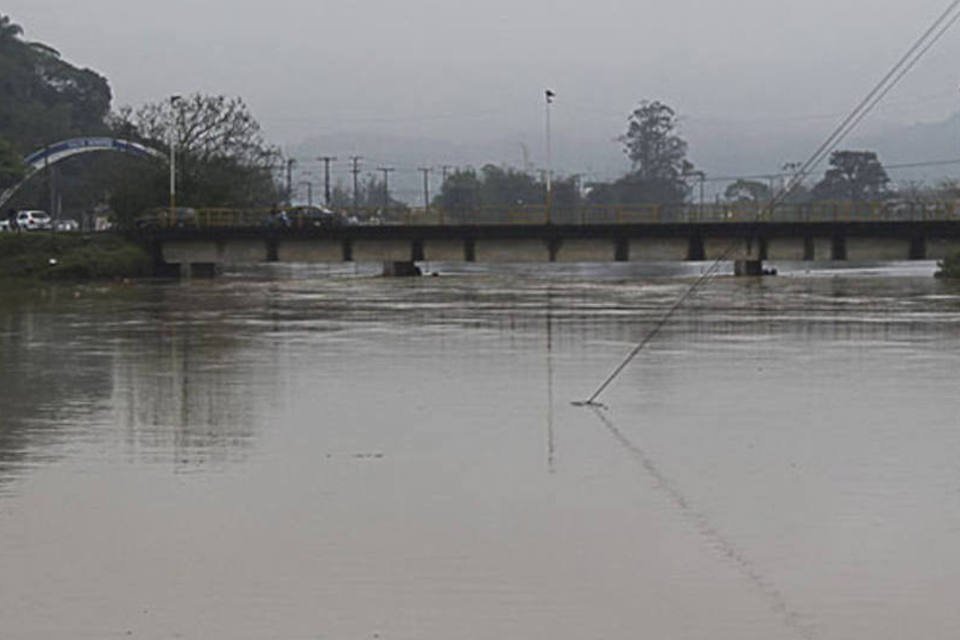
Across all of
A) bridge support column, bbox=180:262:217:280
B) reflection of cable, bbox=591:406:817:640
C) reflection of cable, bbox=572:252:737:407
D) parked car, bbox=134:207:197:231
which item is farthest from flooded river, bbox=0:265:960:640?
parked car, bbox=134:207:197:231

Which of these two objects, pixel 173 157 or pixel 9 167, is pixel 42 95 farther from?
pixel 173 157

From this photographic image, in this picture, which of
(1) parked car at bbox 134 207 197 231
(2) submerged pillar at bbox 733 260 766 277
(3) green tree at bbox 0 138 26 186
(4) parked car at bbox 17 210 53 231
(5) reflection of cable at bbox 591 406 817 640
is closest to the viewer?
(5) reflection of cable at bbox 591 406 817 640

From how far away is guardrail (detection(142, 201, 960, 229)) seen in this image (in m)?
83.3

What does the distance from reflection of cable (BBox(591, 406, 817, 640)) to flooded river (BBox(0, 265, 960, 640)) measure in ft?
0.10

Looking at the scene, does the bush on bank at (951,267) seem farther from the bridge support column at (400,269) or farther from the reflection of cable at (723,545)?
the reflection of cable at (723,545)

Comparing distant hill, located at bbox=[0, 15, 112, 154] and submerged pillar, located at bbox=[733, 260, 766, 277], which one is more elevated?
distant hill, located at bbox=[0, 15, 112, 154]

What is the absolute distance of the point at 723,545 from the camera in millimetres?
13375

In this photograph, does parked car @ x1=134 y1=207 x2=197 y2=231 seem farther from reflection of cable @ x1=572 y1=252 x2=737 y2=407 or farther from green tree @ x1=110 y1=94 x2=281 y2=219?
reflection of cable @ x1=572 y1=252 x2=737 y2=407

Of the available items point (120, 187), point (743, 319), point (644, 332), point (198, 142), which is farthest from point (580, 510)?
point (198, 142)

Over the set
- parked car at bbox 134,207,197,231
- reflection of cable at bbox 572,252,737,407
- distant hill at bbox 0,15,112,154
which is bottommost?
reflection of cable at bbox 572,252,737,407

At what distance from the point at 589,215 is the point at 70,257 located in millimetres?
32122

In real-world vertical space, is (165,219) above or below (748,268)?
above

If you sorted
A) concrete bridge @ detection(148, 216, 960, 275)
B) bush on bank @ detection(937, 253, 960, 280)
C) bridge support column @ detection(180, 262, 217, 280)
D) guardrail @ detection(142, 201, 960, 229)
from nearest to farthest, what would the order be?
bush on bank @ detection(937, 253, 960, 280) < concrete bridge @ detection(148, 216, 960, 275) < bridge support column @ detection(180, 262, 217, 280) < guardrail @ detection(142, 201, 960, 229)

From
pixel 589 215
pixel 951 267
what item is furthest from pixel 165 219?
pixel 951 267
